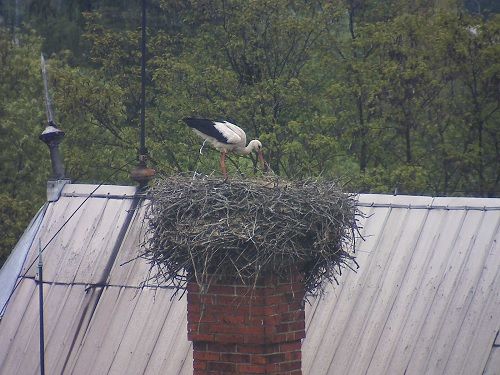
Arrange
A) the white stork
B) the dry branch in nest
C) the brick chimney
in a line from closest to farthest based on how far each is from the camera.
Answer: the dry branch in nest → the brick chimney → the white stork

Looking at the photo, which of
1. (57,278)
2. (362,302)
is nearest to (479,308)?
(362,302)

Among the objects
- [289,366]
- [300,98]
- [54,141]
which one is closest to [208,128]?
[289,366]

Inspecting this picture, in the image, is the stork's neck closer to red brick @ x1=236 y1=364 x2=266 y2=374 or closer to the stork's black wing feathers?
the stork's black wing feathers

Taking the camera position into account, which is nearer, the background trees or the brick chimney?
the brick chimney

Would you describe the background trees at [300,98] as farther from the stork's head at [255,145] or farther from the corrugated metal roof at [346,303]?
the stork's head at [255,145]

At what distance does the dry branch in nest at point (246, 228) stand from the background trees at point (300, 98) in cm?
1569

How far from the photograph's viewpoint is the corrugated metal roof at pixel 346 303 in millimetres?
8336

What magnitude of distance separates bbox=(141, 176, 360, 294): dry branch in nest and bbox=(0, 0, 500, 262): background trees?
51.5ft

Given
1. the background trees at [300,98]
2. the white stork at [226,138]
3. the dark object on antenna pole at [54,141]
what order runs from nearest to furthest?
the white stork at [226,138] → the dark object on antenna pole at [54,141] → the background trees at [300,98]

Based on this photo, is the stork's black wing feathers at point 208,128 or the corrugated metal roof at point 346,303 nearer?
the stork's black wing feathers at point 208,128

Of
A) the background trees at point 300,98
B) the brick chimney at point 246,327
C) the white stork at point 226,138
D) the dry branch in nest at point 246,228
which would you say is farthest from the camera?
the background trees at point 300,98

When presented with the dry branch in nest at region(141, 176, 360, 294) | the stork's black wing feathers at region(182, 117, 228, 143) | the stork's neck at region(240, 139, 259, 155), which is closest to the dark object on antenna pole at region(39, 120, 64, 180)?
the stork's black wing feathers at region(182, 117, 228, 143)

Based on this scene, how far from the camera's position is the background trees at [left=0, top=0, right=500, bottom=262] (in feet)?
79.7

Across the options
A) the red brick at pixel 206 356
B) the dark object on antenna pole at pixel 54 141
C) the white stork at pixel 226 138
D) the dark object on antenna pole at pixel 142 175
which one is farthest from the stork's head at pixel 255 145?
the dark object on antenna pole at pixel 54 141
